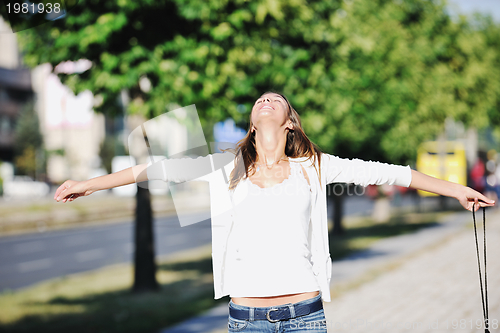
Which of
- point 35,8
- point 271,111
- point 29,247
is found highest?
point 35,8

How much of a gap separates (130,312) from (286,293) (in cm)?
538

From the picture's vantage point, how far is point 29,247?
17.2 m

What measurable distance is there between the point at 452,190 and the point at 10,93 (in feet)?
211

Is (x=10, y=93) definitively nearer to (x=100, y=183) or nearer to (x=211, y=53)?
(x=211, y=53)

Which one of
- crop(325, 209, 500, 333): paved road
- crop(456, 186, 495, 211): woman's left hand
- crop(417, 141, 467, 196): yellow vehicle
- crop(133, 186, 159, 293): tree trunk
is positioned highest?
crop(417, 141, 467, 196): yellow vehicle

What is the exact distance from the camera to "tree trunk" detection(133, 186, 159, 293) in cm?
845

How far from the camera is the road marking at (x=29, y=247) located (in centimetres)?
1620

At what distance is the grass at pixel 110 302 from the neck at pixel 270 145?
4.35 m

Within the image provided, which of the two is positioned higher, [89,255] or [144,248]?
[144,248]

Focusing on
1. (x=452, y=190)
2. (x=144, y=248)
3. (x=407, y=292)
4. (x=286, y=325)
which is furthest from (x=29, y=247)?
(x=452, y=190)

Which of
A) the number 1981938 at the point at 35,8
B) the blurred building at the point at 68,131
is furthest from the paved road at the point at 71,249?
the blurred building at the point at 68,131

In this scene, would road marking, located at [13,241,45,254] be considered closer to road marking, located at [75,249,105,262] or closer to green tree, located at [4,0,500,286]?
road marking, located at [75,249,105,262]

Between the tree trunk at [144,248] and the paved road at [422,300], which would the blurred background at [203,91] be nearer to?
the tree trunk at [144,248]

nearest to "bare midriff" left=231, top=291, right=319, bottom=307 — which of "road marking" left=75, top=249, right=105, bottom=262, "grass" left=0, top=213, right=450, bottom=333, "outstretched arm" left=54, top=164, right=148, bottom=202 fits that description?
"outstretched arm" left=54, top=164, right=148, bottom=202
